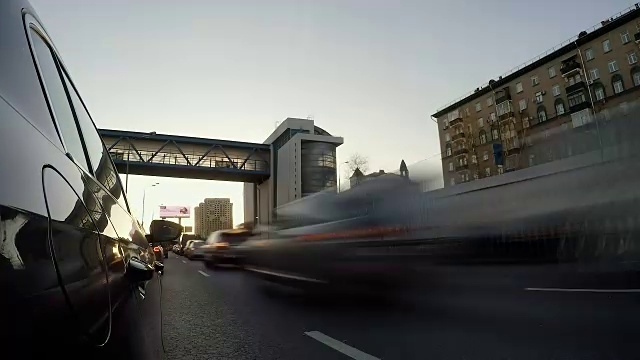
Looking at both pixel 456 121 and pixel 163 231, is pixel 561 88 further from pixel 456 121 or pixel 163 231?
pixel 163 231

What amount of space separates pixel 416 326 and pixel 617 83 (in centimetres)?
4475

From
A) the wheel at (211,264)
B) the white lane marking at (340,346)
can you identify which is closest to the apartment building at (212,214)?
the wheel at (211,264)

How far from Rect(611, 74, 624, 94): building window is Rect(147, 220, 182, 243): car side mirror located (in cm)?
4617

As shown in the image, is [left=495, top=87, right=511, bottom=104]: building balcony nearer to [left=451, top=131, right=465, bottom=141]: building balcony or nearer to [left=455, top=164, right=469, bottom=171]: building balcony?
[left=451, top=131, right=465, bottom=141]: building balcony

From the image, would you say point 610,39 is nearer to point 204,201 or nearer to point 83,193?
point 83,193

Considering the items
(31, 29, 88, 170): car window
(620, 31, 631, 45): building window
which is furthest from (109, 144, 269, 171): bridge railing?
(31, 29, 88, 170): car window

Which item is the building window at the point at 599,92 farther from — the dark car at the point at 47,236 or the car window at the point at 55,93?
the dark car at the point at 47,236

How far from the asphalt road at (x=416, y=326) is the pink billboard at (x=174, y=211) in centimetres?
8326

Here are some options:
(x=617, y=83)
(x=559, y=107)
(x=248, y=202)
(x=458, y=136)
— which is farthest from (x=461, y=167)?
(x=248, y=202)

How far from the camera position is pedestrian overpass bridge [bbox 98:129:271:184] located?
45.3 m

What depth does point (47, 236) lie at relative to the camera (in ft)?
2.47

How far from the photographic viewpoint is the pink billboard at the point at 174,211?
85.4 m

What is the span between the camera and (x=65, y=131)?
4.29 feet

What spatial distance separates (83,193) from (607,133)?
1217 centimetres
